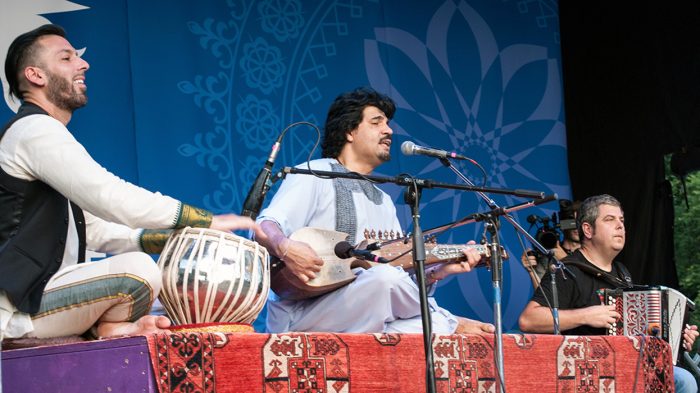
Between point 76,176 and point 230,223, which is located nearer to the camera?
point 76,176

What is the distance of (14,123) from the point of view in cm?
311

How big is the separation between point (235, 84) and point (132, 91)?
2.13 ft

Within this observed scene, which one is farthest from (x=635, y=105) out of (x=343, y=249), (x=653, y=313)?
(x=343, y=249)

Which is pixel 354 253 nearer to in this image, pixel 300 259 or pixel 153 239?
pixel 300 259

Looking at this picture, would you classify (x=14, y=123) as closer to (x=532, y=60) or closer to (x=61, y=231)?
(x=61, y=231)

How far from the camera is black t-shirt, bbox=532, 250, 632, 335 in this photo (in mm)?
5188

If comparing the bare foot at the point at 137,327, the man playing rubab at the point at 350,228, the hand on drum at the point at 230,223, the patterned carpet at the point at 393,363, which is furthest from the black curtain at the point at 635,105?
the bare foot at the point at 137,327

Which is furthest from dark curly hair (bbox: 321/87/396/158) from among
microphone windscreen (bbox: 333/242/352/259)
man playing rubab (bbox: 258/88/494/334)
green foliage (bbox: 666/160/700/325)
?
green foliage (bbox: 666/160/700/325)

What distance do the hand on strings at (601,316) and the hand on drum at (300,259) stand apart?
180 cm

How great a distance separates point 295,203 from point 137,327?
5.15 ft

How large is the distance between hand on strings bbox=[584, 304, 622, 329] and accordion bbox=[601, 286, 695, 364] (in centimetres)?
2

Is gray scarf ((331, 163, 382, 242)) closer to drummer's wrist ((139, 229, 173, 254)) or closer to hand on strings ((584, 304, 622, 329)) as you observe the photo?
drummer's wrist ((139, 229, 173, 254))

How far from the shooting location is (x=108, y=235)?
3.59m

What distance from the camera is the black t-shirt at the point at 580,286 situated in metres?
5.19
